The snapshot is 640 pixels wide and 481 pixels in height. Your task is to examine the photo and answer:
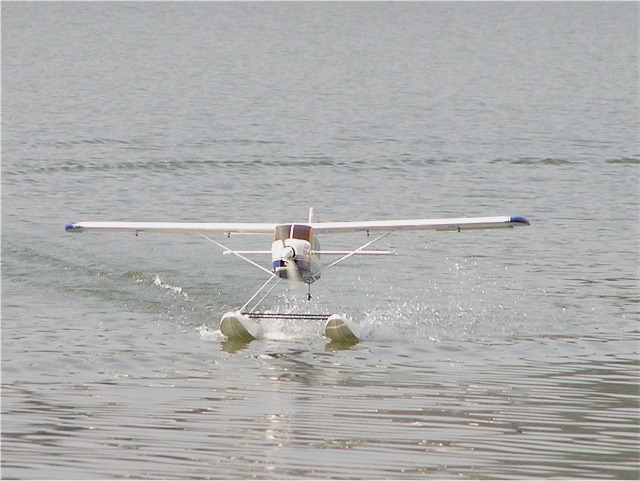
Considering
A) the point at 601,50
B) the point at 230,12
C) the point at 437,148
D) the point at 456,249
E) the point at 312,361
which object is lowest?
the point at 312,361

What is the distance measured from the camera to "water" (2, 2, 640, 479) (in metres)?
11.3

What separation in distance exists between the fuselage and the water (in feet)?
3.44

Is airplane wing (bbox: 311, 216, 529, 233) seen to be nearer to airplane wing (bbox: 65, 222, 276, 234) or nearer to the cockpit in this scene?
the cockpit

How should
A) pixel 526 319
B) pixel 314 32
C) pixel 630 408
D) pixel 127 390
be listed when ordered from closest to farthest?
pixel 630 408, pixel 127 390, pixel 526 319, pixel 314 32

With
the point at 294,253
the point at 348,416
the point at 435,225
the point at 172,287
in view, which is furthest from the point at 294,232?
the point at 348,416

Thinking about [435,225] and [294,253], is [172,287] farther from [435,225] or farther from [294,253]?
[435,225]

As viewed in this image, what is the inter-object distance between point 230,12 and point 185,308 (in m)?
112

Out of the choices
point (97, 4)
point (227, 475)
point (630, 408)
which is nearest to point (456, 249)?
point (630, 408)

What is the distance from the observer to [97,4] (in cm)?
13212

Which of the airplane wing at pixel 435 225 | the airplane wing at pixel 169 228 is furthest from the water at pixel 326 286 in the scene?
the airplane wing at pixel 435 225

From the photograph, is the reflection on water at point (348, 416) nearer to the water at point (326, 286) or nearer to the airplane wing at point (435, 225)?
the water at point (326, 286)

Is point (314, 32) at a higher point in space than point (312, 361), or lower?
higher

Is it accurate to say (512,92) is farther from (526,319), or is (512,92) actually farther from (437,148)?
(526,319)

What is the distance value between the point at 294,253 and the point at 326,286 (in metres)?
4.02
